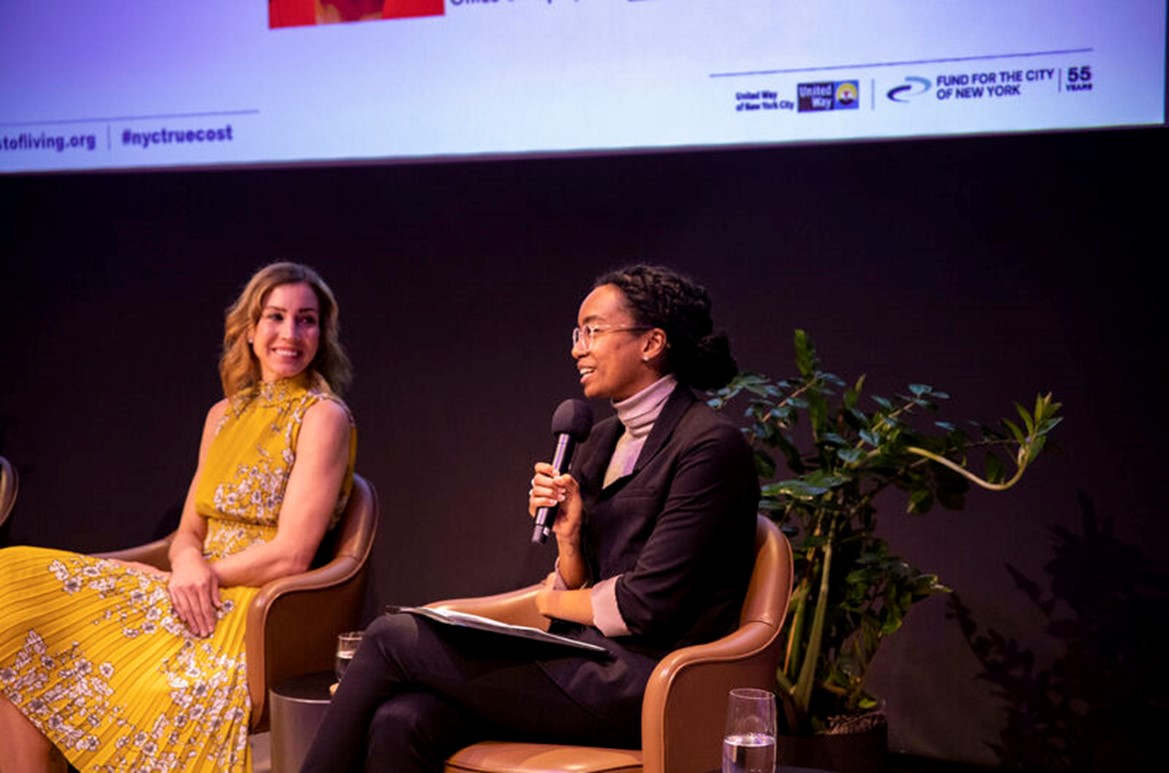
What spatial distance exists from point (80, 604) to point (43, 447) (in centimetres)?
192

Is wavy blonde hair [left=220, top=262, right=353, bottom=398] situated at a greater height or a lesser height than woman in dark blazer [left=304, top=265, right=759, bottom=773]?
greater

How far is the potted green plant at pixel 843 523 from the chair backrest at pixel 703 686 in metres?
0.57

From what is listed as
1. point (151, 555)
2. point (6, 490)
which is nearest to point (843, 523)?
point (151, 555)

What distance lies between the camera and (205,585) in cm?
347

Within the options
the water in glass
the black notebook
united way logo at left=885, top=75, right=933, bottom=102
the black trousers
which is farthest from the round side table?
united way logo at left=885, top=75, right=933, bottom=102

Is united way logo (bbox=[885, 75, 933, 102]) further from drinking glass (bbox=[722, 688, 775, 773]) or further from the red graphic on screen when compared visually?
drinking glass (bbox=[722, 688, 775, 773])

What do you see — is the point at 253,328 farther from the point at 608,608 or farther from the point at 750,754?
the point at 750,754

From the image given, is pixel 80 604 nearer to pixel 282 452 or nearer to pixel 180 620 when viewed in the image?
pixel 180 620

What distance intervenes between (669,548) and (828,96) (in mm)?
1706

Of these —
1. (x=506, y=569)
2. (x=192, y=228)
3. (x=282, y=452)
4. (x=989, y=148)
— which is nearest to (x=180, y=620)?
(x=282, y=452)

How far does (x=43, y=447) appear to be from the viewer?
514cm

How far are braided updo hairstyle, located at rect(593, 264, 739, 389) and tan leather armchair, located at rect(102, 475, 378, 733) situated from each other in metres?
1.12

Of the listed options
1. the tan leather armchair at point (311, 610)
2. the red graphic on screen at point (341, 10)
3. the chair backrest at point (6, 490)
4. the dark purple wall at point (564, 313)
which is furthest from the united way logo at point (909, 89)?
the chair backrest at point (6, 490)

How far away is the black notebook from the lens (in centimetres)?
258
